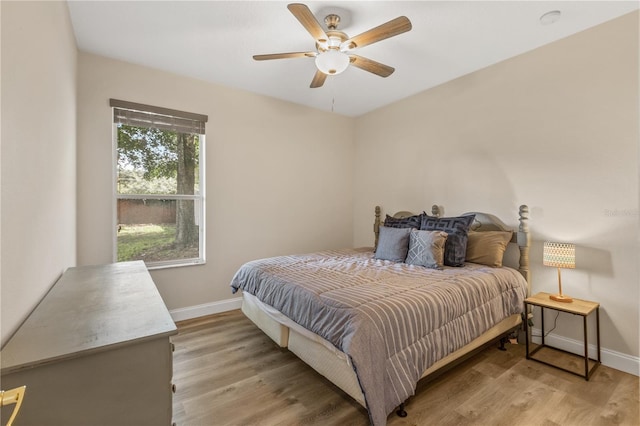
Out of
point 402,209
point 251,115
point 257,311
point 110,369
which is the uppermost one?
point 251,115

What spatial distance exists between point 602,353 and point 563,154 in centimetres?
170

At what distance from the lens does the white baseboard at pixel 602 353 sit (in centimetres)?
225

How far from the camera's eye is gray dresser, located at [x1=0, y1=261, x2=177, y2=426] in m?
0.83

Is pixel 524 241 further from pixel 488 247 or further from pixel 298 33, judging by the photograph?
pixel 298 33

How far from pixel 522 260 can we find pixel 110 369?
3198 mm

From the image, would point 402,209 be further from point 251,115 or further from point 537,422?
point 537,422

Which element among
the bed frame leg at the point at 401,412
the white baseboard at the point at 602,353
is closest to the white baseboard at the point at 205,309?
the bed frame leg at the point at 401,412

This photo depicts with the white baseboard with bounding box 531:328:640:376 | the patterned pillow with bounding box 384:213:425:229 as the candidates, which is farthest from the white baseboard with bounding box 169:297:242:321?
the white baseboard with bounding box 531:328:640:376

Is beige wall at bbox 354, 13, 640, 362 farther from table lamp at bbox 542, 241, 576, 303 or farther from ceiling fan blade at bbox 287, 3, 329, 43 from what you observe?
ceiling fan blade at bbox 287, 3, 329, 43

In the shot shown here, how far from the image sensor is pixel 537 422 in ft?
Answer: 5.68

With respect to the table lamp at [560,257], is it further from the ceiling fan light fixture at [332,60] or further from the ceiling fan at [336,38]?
the ceiling fan light fixture at [332,60]

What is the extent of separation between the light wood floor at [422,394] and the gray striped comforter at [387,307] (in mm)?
334

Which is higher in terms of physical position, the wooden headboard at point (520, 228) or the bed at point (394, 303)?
the wooden headboard at point (520, 228)

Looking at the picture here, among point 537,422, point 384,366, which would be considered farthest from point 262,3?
point 537,422
